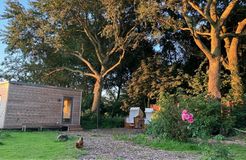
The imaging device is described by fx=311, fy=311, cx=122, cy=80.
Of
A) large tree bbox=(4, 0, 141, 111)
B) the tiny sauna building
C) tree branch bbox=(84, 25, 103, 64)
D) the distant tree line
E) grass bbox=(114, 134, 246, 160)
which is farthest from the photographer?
tree branch bbox=(84, 25, 103, 64)

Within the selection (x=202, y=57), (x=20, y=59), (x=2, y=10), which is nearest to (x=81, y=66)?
(x=20, y=59)

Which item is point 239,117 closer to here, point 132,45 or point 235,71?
point 235,71

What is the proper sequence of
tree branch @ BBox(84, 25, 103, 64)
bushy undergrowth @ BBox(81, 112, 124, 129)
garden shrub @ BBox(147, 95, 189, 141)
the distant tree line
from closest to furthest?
garden shrub @ BBox(147, 95, 189, 141), the distant tree line, bushy undergrowth @ BBox(81, 112, 124, 129), tree branch @ BBox(84, 25, 103, 64)

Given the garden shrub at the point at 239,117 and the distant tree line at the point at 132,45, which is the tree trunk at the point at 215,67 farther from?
the garden shrub at the point at 239,117

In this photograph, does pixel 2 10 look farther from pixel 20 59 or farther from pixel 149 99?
pixel 149 99

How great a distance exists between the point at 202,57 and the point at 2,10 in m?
13.4

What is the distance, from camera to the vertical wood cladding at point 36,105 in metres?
14.7

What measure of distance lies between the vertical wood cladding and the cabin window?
0.17 meters

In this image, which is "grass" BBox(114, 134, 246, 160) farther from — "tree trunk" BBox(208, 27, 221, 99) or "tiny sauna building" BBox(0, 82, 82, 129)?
"tiny sauna building" BBox(0, 82, 82, 129)

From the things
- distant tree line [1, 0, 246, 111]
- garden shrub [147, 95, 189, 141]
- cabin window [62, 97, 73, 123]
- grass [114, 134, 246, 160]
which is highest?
distant tree line [1, 0, 246, 111]

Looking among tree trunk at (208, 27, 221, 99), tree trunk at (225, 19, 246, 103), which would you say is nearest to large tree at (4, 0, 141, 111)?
tree trunk at (208, 27, 221, 99)

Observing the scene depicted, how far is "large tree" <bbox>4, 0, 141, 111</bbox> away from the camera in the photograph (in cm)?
1717

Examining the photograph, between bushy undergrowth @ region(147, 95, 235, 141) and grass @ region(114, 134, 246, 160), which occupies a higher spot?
bushy undergrowth @ region(147, 95, 235, 141)

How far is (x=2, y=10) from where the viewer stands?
1995 cm
